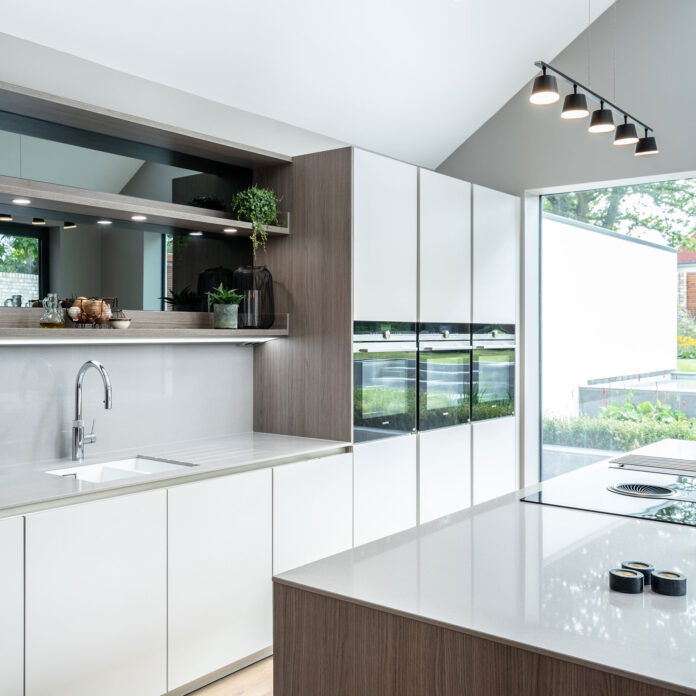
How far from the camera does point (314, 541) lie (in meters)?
3.37

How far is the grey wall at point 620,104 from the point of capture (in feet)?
14.5

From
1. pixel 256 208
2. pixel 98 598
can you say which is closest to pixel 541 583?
pixel 98 598

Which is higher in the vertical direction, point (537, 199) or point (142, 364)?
point (537, 199)

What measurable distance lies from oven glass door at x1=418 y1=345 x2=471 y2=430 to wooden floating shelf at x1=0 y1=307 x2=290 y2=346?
0.84 metres

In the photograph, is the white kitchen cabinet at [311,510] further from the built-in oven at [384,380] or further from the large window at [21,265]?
the large window at [21,265]

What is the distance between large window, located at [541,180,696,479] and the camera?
4.63m

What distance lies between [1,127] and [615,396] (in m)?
3.90

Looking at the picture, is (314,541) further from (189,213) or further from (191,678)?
(189,213)

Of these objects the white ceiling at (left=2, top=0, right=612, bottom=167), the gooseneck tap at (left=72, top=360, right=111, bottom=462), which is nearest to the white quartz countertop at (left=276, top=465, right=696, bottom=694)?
the gooseneck tap at (left=72, top=360, right=111, bottom=462)

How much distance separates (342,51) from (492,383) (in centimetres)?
220

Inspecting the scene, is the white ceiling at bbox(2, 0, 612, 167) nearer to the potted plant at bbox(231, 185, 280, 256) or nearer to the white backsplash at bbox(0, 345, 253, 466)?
the potted plant at bbox(231, 185, 280, 256)

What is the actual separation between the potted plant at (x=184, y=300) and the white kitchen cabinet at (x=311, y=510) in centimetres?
92

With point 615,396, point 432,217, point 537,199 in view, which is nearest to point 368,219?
point 432,217

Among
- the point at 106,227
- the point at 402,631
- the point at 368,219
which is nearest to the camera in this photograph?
the point at 402,631
